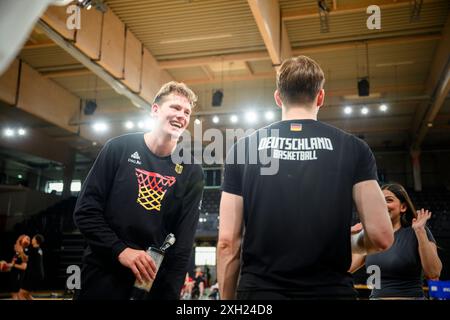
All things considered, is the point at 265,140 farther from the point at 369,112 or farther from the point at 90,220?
the point at 369,112

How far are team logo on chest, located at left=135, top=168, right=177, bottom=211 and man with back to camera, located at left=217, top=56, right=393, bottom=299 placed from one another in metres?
0.62

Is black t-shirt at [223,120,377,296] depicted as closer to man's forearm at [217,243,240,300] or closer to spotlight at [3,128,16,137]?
man's forearm at [217,243,240,300]

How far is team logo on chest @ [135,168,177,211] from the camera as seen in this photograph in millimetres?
2092

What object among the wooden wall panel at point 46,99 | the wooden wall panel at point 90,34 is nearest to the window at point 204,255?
the wooden wall panel at point 46,99

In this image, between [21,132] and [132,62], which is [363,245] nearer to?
[132,62]

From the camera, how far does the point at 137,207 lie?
206 centimetres

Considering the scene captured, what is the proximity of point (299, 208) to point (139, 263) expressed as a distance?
823 millimetres

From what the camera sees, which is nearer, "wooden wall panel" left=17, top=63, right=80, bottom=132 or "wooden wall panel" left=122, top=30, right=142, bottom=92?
"wooden wall panel" left=122, top=30, right=142, bottom=92

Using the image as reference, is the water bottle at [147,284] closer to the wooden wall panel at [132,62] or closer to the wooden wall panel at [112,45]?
the wooden wall panel at [112,45]

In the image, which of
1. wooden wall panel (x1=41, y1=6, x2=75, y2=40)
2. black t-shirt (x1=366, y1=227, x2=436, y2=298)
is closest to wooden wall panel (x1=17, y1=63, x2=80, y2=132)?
wooden wall panel (x1=41, y1=6, x2=75, y2=40)

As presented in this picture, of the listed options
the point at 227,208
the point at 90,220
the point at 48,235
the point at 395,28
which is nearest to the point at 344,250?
the point at 227,208

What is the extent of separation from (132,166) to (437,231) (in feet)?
48.8

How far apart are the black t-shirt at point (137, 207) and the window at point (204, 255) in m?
15.5

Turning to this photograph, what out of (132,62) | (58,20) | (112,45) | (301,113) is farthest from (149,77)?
(301,113)
